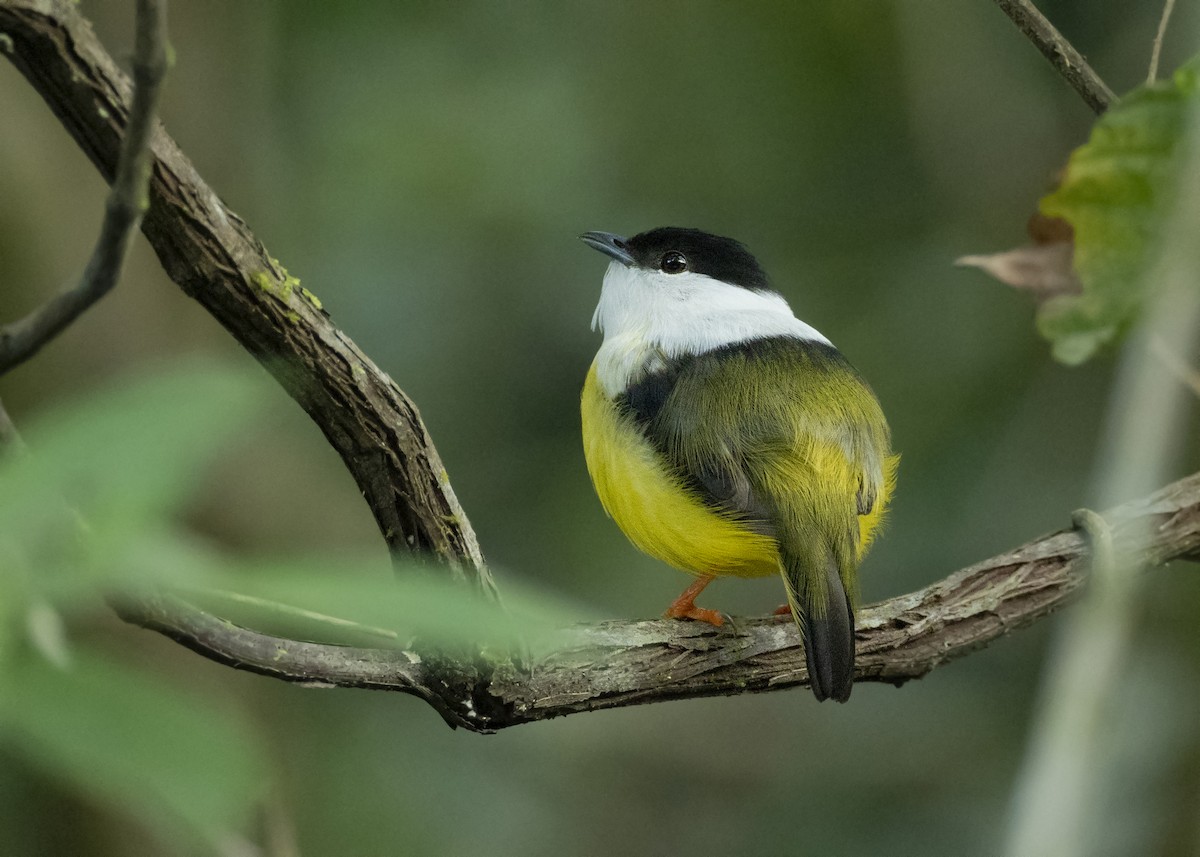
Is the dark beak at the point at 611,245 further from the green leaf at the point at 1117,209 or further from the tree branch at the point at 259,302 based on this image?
the green leaf at the point at 1117,209

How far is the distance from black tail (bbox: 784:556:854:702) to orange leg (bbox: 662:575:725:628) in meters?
0.23

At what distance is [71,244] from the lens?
506 centimetres

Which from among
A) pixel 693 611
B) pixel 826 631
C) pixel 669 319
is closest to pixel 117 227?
pixel 826 631

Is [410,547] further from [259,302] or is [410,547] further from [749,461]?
[749,461]

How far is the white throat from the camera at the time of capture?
3568 millimetres

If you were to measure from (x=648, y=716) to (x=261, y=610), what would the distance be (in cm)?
490

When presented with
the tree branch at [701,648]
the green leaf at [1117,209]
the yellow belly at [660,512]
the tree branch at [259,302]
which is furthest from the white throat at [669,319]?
the green leaf at [1117,209]

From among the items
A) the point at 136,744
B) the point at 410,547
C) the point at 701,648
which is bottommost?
the point at 136,744

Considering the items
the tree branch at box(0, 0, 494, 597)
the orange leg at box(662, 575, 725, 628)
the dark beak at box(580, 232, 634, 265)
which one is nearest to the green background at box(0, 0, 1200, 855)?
the dark beak at box(580, 232, 634, 265)

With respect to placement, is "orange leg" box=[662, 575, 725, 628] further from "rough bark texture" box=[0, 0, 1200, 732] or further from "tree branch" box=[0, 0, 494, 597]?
"tree branch" box=[0, 0, 494, 597]

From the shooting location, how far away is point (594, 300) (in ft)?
18.5

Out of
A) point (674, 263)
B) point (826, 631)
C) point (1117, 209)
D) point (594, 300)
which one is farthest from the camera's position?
point (594, 300)

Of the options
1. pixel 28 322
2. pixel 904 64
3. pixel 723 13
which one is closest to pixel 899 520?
pixel 904 64

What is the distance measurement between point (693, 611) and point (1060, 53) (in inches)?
61.1
